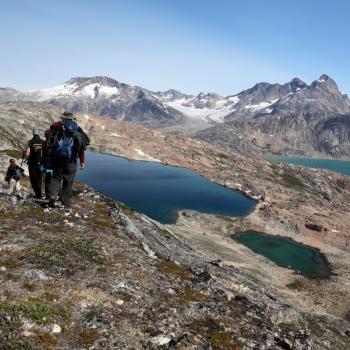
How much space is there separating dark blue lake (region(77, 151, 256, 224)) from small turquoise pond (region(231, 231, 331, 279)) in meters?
19.5

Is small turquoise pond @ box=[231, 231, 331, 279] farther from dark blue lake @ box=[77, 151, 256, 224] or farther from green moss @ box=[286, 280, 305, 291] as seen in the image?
dark blue lake @ box=[77, 151, 256, 224]

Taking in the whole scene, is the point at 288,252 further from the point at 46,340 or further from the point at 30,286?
the point at 46,340

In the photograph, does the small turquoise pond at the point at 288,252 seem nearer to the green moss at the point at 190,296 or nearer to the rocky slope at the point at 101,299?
the rocky slope at the point at 101,299

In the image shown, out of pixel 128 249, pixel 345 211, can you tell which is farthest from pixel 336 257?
pixel 128 249

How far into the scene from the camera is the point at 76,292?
629 inches

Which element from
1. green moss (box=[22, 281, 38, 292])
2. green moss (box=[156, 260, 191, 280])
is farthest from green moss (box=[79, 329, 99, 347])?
green moss (box=[156, 260, 191, 280])

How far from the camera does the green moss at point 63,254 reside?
18016 mm

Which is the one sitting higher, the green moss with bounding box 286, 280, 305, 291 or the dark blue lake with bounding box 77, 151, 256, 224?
the dark blue lake with bounding box 77, 151, 256, 224

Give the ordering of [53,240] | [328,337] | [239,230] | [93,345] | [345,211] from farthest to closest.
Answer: [345,211]
[239,230]
[328,337]
[53,240]
[93,345]

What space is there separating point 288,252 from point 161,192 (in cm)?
5619

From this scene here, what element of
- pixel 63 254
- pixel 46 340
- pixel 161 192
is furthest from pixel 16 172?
pixel 161 192

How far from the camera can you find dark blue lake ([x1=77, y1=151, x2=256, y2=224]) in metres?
135

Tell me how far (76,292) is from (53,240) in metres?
5.63

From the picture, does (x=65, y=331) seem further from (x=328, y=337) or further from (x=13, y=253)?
(x=328, y=337)
